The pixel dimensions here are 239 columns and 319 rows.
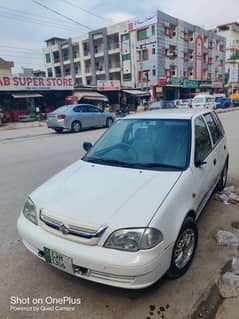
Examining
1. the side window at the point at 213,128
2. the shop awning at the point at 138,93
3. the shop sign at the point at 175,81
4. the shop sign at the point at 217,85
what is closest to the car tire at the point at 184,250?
the side window at the point at 213,128

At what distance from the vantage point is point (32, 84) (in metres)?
25.0

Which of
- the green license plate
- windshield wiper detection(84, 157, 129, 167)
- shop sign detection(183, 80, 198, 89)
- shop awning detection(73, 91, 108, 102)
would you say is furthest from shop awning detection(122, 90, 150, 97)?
the green license plate

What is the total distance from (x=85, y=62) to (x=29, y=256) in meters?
50.9

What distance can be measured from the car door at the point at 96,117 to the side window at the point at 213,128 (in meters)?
10.9

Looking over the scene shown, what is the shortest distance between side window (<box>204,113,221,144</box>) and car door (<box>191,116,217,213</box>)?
8.9 inches

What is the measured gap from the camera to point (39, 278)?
246 cm

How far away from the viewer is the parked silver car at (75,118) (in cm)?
1315

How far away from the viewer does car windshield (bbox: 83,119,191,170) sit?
9.14 feet

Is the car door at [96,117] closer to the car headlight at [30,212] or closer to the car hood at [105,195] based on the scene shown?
the car hood at [105,195]

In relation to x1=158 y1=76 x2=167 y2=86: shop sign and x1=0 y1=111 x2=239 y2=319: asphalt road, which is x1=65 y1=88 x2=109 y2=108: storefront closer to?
x1=158 y1=76 x2=167 y2=86: shop sign

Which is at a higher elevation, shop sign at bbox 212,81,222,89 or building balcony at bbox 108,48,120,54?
building balcony at bbox 108,48,120,54

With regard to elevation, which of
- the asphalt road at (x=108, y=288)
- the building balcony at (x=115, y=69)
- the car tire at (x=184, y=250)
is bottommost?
the asphalt road at (x=108, y=288)

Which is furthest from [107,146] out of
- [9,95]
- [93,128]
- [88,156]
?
[9,95]

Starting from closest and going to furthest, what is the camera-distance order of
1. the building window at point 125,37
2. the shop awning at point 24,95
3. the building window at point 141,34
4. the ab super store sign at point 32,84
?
1. the ab super store sign at point 32,84
2. the shop awning at point 24,95
3. the building window at point 141,34
4. the building window at point 125,37
